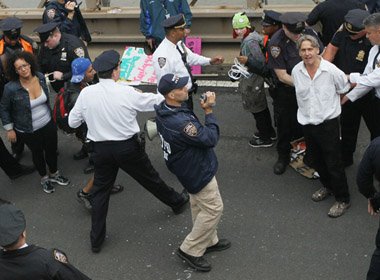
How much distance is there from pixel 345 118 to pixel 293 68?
93 cm

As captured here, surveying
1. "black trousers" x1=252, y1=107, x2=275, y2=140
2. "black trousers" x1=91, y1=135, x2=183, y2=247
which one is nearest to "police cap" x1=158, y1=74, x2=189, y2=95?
"black trousers" x1=91, y1=135, x2=183, y2=247

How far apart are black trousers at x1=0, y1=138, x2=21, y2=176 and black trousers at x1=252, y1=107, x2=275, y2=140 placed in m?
2.86

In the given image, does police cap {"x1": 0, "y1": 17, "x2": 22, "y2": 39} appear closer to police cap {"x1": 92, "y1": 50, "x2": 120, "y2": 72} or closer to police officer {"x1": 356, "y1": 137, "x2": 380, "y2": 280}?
police cap {"x1": 92, "y1": 50, "x2": 120, "y2": 72}

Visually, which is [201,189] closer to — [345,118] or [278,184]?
[278,184]

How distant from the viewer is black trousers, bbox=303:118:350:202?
4703 millimetres

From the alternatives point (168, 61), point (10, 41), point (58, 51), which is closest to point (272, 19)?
point (168, 61)

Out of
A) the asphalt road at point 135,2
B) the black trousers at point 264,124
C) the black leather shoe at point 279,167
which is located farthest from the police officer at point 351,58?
the asphalt road at point 135,2

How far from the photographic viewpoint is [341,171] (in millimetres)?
4828

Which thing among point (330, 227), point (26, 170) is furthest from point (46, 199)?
point (330, 227)

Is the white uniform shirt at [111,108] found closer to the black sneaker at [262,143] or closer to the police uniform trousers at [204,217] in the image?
the police uniform trousers at [204,217]

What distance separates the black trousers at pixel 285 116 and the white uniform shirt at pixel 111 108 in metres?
1.47

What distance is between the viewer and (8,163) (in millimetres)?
6102

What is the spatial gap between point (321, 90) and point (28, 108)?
294 cm

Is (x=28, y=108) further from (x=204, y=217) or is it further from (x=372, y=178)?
(x=372, y=178)
